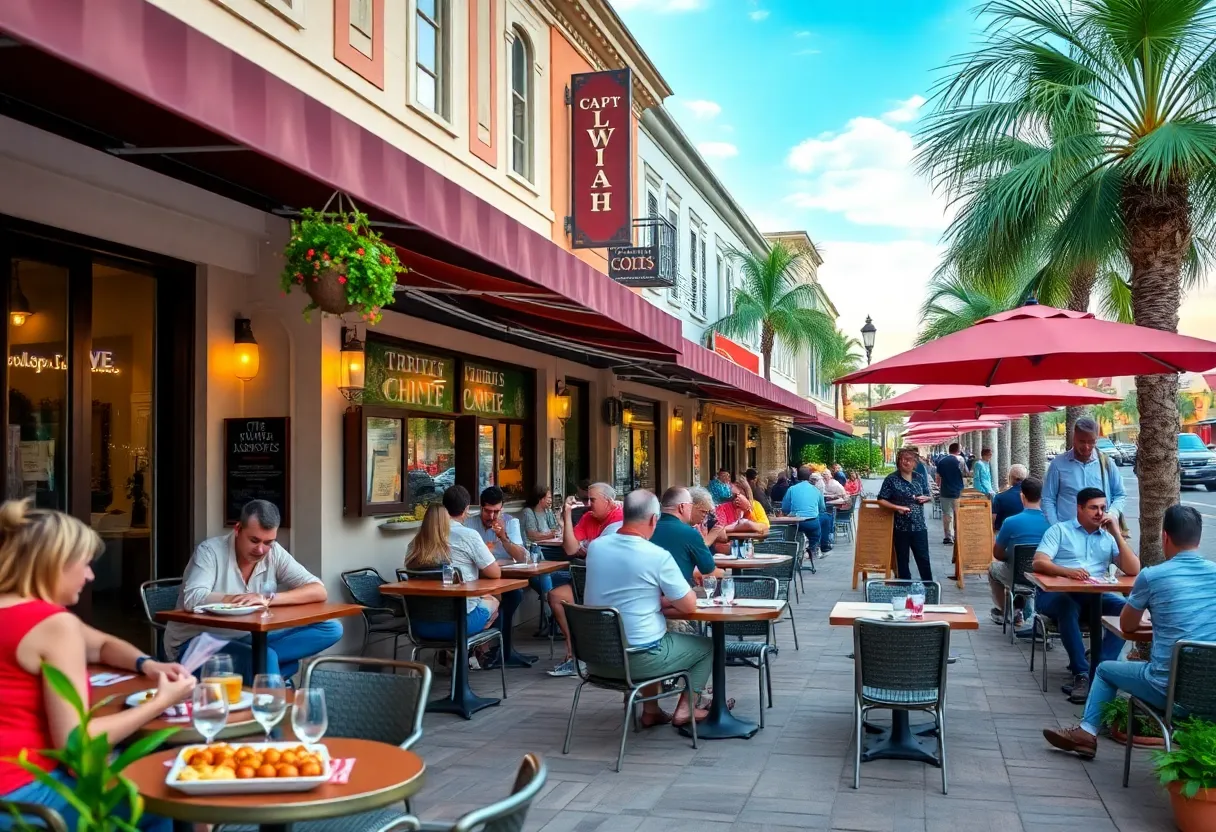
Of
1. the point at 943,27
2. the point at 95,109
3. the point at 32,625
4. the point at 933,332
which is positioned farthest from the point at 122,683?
the point at 933,332

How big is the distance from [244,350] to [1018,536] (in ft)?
21.5

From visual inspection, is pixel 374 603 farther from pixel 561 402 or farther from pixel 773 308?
pixel 773 308

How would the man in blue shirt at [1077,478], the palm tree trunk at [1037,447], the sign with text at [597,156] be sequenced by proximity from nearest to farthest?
the man in blue shirt at [1077,478]
the sign with text at [597,156]
the palm tree trunk at [1037,447]

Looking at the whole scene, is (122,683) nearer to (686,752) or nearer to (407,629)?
(686,752)

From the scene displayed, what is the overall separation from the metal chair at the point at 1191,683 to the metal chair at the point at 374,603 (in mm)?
4993

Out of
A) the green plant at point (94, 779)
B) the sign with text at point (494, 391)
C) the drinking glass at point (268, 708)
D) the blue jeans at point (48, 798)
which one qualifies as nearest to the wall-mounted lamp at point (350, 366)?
the sign with text at point (494, 391)

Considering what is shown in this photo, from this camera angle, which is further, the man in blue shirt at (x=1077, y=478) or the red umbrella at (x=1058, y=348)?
the man in blue shirt at (x=1077, y=478)

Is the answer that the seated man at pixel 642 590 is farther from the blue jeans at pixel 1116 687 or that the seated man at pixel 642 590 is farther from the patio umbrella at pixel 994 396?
the patio umbrella at pixel 994 396

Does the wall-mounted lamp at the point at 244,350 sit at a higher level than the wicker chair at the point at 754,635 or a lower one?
higher

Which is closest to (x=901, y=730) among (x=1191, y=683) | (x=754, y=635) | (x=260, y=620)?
(x=1191, y=683)

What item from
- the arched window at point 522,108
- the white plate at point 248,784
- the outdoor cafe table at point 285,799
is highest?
the arched window at point 522,108

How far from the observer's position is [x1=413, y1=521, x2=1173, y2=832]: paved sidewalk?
4965 millimetres

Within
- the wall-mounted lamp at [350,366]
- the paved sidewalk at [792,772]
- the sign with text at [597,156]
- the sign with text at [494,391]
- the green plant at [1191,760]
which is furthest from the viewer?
the sign with text at [597,156]

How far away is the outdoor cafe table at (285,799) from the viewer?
103 inches
